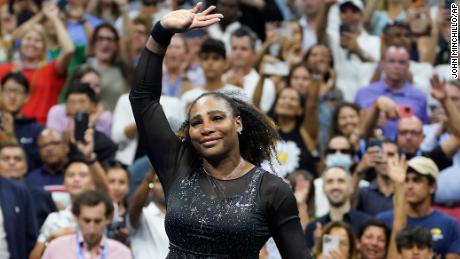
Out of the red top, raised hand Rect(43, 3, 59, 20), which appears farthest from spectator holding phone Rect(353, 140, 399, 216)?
raised hand Rect(43, 3, 59, 20)

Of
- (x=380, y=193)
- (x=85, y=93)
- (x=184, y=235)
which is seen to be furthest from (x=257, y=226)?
(x=85, y=93)

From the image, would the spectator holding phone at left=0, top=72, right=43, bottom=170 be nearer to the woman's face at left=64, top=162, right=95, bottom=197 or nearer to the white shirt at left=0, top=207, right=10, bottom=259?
the woman's face at left=64, top=162, right=95, bottom=197

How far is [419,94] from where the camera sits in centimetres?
1184

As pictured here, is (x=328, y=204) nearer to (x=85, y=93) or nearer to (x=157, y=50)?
(x=85, y=93)

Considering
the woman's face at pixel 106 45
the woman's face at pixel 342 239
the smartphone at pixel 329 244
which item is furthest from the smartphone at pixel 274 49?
the smartphone at pixel 329 244

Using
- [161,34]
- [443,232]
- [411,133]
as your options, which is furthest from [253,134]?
[411,133]

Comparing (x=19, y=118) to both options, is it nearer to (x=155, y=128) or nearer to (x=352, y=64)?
(x=352, y=64)

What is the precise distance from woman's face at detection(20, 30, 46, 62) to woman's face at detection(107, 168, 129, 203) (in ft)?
9.75

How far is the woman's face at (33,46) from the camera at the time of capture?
12.6 meters

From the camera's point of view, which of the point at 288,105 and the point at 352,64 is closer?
the point at 288,105

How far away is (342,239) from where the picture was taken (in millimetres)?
8859

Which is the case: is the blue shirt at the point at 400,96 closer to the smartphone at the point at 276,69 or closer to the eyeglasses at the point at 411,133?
the smartphone at the point at 276,69

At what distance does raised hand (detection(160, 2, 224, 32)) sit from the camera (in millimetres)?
5070

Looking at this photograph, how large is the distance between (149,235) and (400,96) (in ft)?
13.0
